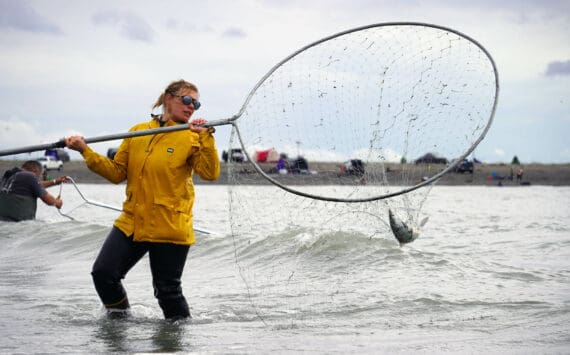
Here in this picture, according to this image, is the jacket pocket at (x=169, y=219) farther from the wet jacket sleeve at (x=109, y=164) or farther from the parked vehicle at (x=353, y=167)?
the parked vehicle at (x=353, y=167)

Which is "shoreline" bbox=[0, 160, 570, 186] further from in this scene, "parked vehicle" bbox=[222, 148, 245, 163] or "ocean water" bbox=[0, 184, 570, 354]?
"parked vehicle" bbox=[222, 148, 245, 163]

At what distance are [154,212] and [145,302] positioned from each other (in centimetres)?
258

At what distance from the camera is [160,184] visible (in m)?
5.38

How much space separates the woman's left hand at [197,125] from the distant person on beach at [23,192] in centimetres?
738

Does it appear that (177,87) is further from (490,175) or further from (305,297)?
(490,175)

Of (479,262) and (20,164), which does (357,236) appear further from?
(20,164)

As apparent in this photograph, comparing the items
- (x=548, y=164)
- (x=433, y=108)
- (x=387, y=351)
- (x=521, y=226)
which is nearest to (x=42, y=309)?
(x=387, y=351)

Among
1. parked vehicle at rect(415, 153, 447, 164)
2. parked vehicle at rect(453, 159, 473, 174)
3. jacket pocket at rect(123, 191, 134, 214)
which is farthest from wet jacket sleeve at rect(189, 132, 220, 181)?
parked vehicle at rect(415, 153, 447, 164)

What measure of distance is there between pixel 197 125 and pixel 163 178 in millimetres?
460

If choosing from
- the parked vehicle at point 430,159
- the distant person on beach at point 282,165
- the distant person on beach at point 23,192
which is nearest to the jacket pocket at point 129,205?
the distant person on beach at point 282,165

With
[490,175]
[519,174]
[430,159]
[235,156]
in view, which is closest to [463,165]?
[430,159]

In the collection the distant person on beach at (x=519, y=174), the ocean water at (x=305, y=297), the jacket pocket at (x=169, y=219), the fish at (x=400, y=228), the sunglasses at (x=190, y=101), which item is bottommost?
the ocean water at (x=305, y=297)

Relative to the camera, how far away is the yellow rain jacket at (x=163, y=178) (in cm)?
536

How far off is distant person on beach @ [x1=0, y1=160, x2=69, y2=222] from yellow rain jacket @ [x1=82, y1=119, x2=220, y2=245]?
7.03 metres
